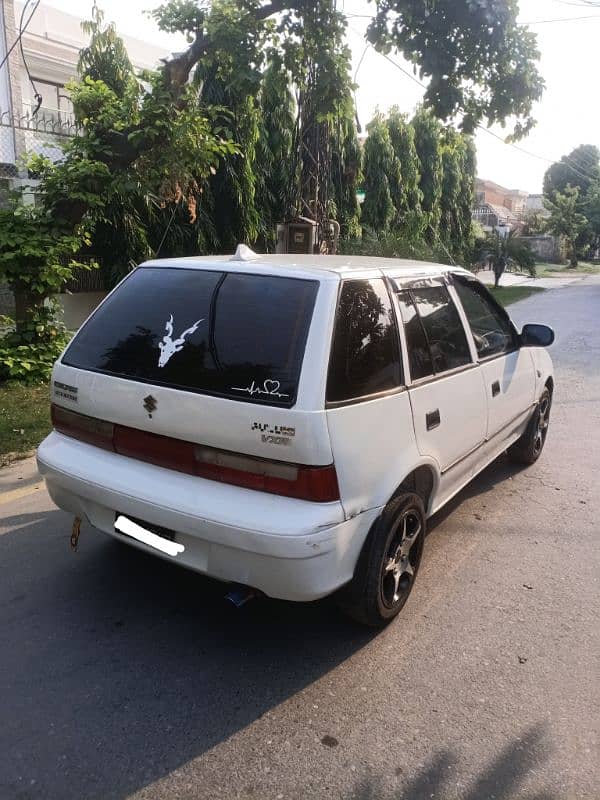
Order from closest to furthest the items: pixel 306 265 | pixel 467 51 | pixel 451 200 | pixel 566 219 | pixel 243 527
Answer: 1. pixel 243 527
2. pixel 306 265
3. pixel 467 51
4. pixel 451 200
5. pixel 566 219

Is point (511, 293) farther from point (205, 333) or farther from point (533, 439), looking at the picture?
point (205, 333)

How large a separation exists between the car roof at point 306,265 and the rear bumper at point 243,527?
98 cm

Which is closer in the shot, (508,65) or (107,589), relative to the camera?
(107,589)

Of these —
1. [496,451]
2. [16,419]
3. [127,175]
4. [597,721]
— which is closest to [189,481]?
[597,721]

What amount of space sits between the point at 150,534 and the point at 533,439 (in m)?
3.51

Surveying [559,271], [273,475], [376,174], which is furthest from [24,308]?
[559,271]

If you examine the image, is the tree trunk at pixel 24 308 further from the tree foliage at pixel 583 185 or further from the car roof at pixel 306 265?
the tree foliage at pixel 583 185

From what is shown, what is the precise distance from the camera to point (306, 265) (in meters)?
3.04

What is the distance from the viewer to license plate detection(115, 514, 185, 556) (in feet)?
9.07

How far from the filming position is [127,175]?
7234 mm

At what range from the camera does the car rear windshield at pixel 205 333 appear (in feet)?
8.75

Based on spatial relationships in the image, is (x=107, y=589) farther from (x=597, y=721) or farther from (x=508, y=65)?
(x=508, y=65)

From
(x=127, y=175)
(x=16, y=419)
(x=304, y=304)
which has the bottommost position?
(x=16, y=419)

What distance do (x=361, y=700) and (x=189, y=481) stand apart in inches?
44.3
